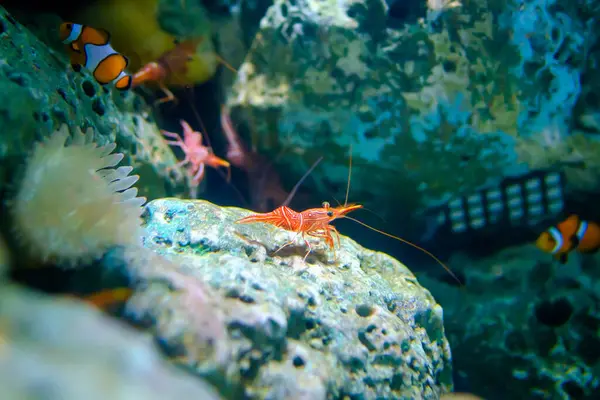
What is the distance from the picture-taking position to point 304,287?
183 centimetres

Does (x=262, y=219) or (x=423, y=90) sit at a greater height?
(x=423, y=90)

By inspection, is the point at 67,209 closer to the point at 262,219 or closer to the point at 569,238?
the point at 262,219

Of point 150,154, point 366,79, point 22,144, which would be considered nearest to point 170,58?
point 150,154

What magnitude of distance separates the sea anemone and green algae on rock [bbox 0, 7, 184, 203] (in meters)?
0.11

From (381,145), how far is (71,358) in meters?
3.23

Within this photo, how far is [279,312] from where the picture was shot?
1554 millimetres

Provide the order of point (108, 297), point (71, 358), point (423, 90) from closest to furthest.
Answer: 1. point (71, 358)
2. point (108, 297)
3. point (423, 90)

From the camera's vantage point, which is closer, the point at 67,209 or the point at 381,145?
the point at 67,209

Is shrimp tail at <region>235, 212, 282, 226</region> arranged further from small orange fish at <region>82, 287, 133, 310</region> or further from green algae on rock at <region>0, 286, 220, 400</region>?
green algae on rock at <region>0, 286, 220, 400</region>

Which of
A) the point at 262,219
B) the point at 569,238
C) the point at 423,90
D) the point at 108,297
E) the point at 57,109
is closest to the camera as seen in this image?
the point at 108,297

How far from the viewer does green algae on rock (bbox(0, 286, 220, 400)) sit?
0.79 metres

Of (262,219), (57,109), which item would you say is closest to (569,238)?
(262,219)

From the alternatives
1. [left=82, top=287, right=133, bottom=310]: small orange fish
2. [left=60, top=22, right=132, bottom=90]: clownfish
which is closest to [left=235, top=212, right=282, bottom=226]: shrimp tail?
[left=82, top=287, right=133, bottom=310]: small orange fish

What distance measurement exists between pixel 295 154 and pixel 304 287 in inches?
88.7
